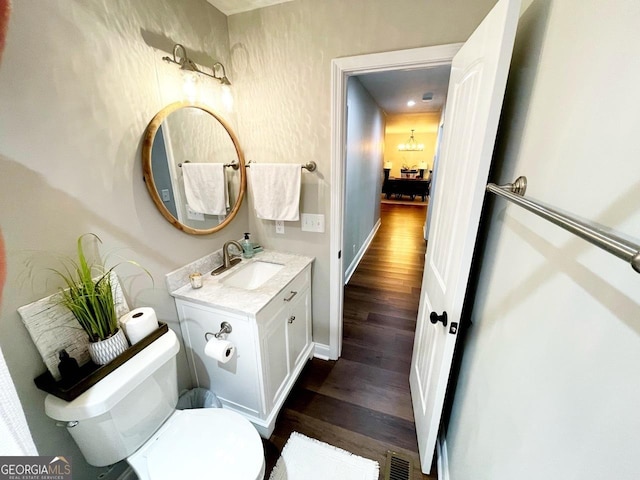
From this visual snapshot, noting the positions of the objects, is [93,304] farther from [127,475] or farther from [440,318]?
[440,318]

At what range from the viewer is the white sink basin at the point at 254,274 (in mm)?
1761

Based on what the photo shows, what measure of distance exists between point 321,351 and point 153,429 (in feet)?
4.15

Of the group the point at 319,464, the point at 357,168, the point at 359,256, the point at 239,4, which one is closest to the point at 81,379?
the point at 319,464

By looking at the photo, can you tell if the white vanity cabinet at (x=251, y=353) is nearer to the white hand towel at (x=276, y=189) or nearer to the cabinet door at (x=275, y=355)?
the cabinet door at (x=275, y=355)

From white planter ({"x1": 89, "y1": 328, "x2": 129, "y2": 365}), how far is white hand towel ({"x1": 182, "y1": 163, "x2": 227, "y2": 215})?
0.78m

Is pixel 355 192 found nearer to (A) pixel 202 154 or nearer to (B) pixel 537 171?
(A) pixel 202 154

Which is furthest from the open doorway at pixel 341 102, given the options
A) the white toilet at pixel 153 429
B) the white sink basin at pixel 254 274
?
the white toilet at pixel 153 429

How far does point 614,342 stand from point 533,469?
0.41 metres

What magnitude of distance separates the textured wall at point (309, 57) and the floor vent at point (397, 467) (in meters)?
1.03

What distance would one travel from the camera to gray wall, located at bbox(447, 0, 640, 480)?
0.41 metres

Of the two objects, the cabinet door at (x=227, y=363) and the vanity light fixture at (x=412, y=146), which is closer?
the cabinet door at (x=227, y=363)

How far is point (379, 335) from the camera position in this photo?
92.9 inches

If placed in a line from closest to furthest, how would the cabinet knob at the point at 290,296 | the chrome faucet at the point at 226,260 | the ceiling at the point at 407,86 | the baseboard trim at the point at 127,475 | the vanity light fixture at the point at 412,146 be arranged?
the baseboard trim at the point at 127,475 < the cabinet knob at the point at 290,296 < the chrome faucet at the point at 226,260 < the ceiling at the point at 407,86 < the vanity light fixture at the point at 412,146

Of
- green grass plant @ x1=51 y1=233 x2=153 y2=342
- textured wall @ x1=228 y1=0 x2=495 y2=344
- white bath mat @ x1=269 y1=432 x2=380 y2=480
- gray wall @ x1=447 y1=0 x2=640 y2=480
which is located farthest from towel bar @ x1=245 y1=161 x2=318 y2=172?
white bath mat @ x1=269 y1=432 x2=380 y2=480
